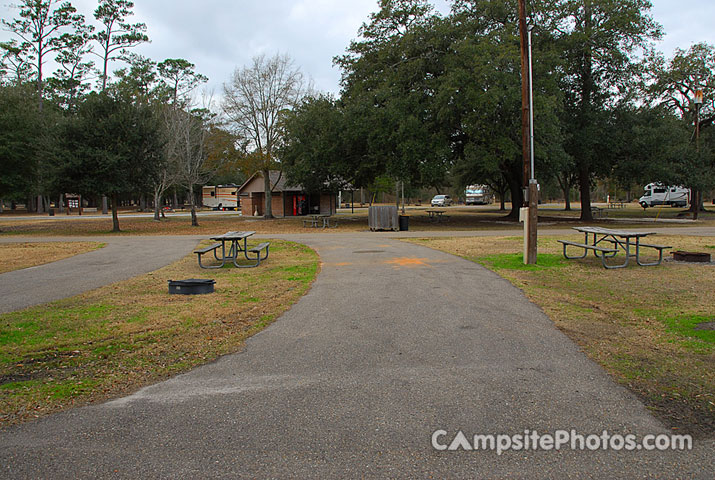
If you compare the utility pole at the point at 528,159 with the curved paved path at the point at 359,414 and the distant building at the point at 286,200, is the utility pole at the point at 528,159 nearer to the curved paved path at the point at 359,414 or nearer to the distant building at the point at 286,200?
the curved paved path at the point at 359,414

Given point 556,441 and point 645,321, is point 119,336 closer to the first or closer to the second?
point 556,441

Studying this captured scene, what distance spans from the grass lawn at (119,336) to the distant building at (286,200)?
3846cm

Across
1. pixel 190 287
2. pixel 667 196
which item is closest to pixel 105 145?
pixel 190 287

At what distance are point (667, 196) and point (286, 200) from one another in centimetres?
4545

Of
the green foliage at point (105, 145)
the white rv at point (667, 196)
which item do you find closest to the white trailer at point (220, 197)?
the green foliage at point (105, 145)

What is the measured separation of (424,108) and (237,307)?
22669mm

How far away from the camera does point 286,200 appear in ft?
159

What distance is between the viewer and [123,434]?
338cm

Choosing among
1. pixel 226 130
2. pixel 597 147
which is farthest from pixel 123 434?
pixel 226 130

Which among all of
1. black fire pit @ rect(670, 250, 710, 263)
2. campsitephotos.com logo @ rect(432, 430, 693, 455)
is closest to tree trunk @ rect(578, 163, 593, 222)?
black fire pit @ rect(670, 250, 710, 263)

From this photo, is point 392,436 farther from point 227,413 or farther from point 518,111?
point 518,111

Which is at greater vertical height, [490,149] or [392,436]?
[490,149]

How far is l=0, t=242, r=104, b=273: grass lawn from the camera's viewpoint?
1321 cm

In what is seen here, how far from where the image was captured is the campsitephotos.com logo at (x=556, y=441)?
317 centimetres
